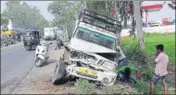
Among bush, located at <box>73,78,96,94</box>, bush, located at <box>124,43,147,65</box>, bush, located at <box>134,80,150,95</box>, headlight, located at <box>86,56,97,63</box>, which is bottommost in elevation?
bush, located at <box>134,80,150,95</box>

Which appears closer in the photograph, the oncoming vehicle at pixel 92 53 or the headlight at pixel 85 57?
the oncoming vehicle at pixel 92 53

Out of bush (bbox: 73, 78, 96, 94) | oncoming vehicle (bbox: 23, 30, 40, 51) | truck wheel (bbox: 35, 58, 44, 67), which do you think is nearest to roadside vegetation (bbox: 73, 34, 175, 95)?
bush (bbox: 73, 78, 96, 94)

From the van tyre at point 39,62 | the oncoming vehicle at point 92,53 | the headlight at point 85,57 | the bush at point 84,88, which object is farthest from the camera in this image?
the van tyre at point 39,62

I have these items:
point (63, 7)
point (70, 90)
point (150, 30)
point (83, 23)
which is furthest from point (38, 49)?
point (63, 7)

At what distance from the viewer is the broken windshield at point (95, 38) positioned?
1392 cm

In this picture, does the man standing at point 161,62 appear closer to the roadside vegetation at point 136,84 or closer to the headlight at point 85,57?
the roadside vegetation at point 136,84

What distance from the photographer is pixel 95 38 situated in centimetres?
1401

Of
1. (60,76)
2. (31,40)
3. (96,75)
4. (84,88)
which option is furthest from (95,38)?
(31,40)

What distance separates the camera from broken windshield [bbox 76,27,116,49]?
1392cm

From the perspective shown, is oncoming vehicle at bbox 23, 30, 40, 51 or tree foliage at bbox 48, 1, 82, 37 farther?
tree foliage at bbox 48, 1, 82, 37

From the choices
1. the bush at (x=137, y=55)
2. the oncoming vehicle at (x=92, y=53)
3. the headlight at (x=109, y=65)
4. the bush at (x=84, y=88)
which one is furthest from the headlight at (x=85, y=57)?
the bush at (x=137, y=55)

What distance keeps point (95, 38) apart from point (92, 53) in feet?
2.48

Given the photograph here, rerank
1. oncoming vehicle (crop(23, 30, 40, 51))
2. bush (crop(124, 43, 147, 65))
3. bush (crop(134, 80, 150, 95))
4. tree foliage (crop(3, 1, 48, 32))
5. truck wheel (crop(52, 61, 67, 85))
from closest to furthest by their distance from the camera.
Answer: bush (crop(134, 80, 150, 95)) → truck wheel (crop(52, 61, 67, 85)) → bush (crop(124, 43, 147, 65)) → oncoming vehicle (crop(23, 30, 40, 51)) → tree foliage (crop(3, 1, 48, 32))

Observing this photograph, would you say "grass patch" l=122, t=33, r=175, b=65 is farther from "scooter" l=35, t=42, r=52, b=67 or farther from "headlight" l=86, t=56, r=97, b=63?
"headlight" l=86, t=56, r=97, b=63
